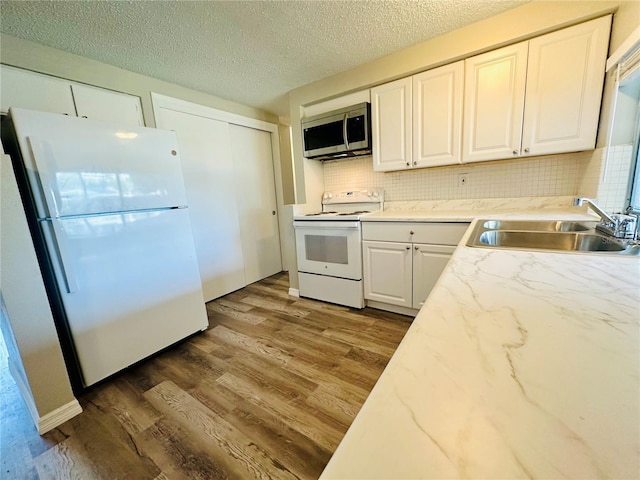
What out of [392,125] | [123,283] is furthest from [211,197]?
[392,125]

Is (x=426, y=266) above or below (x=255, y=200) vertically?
below

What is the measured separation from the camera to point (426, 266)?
7.04ft

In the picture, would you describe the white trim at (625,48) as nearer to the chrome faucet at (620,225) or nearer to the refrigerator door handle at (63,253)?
the chrome faucet at (620,225)

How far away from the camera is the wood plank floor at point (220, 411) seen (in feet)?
3.90

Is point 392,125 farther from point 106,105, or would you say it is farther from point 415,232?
point 106,105

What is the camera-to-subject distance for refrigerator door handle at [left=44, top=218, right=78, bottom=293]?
145cm

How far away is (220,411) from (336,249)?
155cm

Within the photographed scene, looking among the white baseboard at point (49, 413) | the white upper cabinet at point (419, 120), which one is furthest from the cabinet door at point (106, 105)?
the white upper cabinet at point (419, 120)

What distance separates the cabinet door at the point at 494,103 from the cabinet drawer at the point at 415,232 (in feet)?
2.01

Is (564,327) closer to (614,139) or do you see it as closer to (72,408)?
(614,139)

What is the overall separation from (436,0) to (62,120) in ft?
7.60

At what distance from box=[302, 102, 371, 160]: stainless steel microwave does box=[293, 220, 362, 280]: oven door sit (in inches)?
29.0

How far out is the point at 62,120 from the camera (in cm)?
148

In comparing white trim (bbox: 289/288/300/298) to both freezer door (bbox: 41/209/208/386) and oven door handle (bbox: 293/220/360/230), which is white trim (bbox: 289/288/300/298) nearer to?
oven door handle (bbox: 293/220/360/230)
